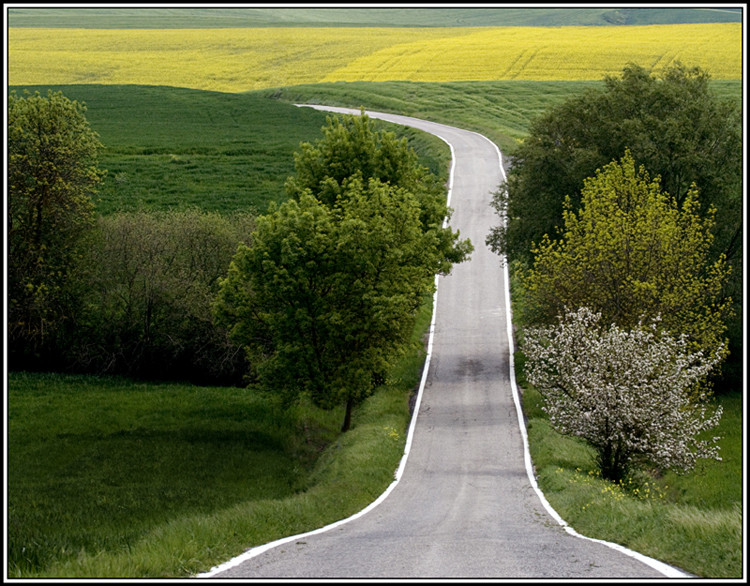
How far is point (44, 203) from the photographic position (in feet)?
127

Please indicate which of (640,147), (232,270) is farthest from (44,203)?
(640,147)

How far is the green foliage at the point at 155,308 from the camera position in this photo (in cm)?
4222

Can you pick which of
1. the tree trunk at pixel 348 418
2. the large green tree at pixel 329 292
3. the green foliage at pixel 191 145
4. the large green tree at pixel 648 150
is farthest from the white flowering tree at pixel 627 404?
the green foliage at pixel 191 145

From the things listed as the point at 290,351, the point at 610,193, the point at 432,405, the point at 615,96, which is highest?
the point at 615,96

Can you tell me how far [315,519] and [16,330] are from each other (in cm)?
2488

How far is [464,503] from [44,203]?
24957 millimetres

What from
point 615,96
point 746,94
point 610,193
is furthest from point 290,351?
point 615,96

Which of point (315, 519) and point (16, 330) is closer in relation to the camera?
point (315, 519)

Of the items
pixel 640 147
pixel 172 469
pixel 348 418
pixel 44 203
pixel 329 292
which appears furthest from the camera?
pixel 640 147

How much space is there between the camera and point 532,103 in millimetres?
97312

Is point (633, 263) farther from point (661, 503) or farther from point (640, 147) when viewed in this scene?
point (661, 503)

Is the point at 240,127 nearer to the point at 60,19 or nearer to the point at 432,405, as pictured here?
the point at 432,405

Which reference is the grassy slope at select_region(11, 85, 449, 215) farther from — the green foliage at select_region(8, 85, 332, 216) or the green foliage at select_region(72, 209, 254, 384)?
the green foliage at select_region(72, 209, 254, 384)

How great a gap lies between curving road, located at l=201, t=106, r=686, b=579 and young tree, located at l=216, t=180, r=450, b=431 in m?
3.64
